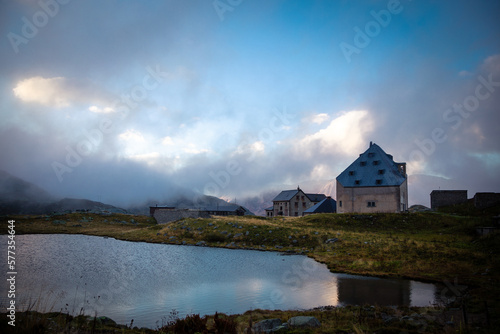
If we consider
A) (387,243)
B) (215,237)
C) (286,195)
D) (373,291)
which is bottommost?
(373,291)

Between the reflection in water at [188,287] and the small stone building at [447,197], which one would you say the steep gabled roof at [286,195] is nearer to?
the small stone building at [447,197]

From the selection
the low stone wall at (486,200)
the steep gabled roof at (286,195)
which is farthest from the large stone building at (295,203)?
the low stone wall at (486,200)

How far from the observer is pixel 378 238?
39406mm

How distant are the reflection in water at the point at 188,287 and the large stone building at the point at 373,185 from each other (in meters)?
35.9

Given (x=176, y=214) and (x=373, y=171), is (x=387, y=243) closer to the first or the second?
(x=373, y=171)

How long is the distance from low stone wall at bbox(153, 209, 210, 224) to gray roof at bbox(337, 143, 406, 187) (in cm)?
3858

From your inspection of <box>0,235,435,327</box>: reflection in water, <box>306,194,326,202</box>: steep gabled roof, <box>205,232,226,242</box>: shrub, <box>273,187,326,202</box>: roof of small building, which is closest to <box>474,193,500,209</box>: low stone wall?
<box>0,235,435,327</box>: reflection in water

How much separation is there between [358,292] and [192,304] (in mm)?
10776

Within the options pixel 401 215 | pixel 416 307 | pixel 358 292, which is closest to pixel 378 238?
pixel 401 215

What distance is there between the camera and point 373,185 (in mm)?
61875

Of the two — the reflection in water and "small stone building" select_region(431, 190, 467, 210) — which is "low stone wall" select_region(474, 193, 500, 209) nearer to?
"small stone building" select_region(431, 190, 467, 210)

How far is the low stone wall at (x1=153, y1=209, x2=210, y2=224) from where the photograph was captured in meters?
81.6

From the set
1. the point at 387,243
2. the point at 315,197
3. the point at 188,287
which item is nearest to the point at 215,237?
the point at 387,243

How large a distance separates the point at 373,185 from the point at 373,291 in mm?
46210
